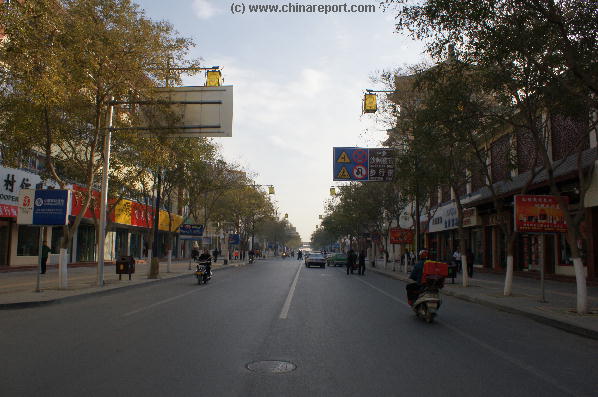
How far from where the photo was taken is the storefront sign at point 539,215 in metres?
14.7

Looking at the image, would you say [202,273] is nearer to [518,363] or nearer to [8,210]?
[8,210]

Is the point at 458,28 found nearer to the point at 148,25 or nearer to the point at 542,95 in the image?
the point at 542,95

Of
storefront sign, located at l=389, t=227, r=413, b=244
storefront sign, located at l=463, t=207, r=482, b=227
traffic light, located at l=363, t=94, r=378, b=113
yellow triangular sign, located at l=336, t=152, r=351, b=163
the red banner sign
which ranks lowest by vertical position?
storefront sign, located at l=389, t=227, r=413, b=244

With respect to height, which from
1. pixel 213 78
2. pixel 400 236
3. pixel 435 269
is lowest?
pixel 435 269

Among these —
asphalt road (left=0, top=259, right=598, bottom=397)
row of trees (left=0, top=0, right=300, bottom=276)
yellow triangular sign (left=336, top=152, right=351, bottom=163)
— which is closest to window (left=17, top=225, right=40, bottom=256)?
row of trees (left=0, top=0, right=300, bottom=276)

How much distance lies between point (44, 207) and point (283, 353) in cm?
1182

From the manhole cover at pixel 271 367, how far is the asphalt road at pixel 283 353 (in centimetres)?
4

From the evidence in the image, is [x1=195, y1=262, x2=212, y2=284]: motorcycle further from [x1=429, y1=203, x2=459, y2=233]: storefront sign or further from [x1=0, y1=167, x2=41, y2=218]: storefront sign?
[x1=429, y1=203, x2=459, y2=233]: storefront sign

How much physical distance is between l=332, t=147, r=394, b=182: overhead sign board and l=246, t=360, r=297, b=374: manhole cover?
17.9 meters

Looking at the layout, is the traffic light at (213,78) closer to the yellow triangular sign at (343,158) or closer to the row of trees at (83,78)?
the row of trees at (83,78)

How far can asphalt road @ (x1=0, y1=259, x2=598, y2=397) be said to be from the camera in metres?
5.57

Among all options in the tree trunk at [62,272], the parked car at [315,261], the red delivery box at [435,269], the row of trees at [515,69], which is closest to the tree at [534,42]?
the row of trees at [515,69]

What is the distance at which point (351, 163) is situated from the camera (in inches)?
977

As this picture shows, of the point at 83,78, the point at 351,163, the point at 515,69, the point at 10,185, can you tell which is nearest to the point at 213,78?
the point at 83,78
